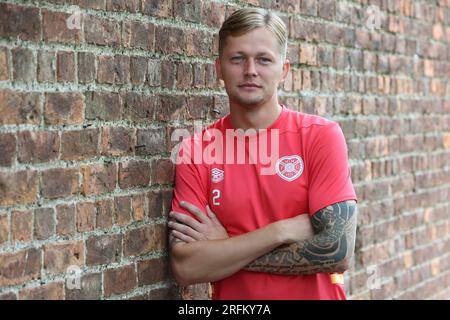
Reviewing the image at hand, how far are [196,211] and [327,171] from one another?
0.52m

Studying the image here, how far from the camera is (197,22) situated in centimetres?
342

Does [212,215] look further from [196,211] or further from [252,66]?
[252,66]

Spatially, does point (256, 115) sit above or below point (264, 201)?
above

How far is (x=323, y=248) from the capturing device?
2.90 m

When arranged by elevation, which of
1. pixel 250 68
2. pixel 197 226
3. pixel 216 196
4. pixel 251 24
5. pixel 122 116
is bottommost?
pixel 197 226

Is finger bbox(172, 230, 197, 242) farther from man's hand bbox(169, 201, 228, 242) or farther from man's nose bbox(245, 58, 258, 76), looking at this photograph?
man's nose bbox(245, 58, 258, 76)

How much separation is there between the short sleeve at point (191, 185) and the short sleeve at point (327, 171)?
41cm

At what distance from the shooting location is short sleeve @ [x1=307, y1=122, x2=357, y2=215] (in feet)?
9.56

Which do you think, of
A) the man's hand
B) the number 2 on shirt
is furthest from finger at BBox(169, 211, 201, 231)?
the number 2 on shirt

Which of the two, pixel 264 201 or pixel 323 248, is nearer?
pixel 323 248

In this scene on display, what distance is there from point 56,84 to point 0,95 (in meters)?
0.25

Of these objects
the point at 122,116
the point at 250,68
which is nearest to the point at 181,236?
the point at 122,116

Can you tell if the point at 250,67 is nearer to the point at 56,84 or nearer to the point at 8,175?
the point at 56,84
